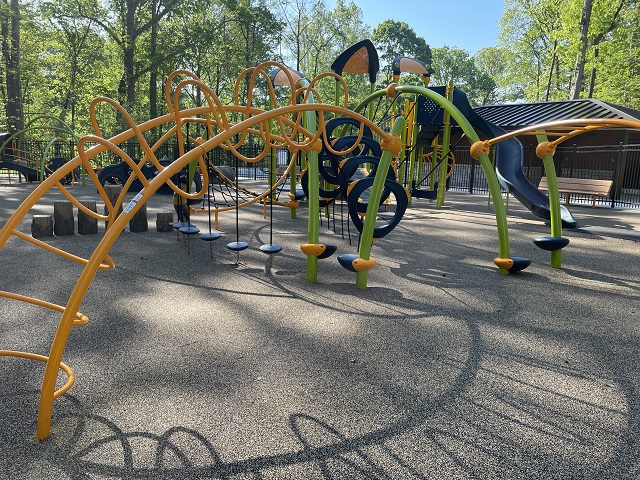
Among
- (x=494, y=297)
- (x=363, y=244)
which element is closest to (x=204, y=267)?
(x=363, y=244)

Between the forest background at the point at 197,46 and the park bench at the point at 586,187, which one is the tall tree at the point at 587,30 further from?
the park bench at the point at 586,187

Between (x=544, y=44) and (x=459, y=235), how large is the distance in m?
29.8

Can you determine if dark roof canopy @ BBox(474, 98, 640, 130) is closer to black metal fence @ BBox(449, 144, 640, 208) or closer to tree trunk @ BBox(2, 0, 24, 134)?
black metal fence @ BBox(449, 144, 640, 208)

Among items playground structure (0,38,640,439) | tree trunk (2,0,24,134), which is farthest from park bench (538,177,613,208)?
tree trunk (2,0,24,134)

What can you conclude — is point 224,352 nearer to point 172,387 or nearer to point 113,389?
point 172,387

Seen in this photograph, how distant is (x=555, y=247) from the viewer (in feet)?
18.3

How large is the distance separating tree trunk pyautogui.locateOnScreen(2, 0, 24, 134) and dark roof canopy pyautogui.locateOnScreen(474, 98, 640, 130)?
845 inches

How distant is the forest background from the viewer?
814 inches

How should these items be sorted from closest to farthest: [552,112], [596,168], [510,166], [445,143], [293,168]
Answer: [510,166] < [293,168] < [445,143] < [552,112] < [596,168]

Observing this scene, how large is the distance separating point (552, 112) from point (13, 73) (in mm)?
23994

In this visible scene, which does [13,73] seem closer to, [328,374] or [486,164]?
[486,164]

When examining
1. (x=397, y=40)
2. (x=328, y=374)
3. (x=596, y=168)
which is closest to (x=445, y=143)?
(x=328, y=374)

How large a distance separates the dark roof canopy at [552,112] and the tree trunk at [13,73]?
21461mm

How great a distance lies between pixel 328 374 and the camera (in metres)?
2.88
